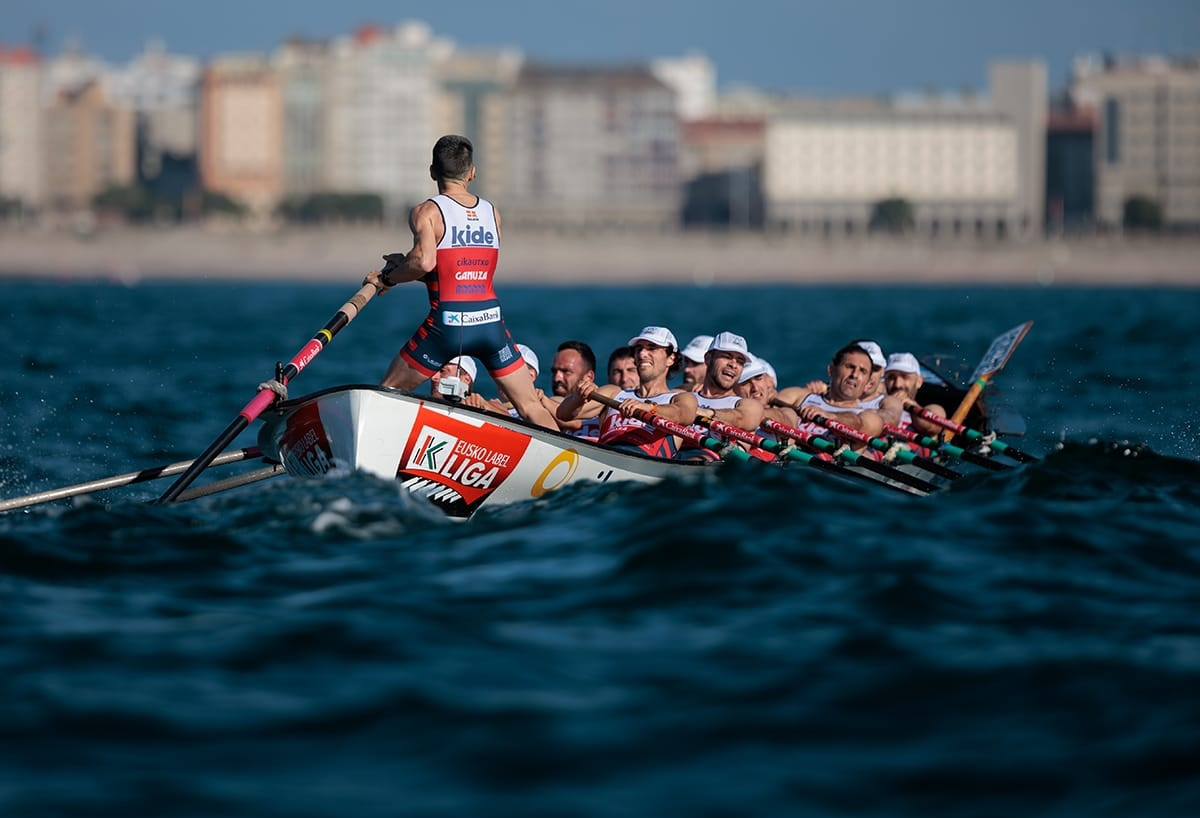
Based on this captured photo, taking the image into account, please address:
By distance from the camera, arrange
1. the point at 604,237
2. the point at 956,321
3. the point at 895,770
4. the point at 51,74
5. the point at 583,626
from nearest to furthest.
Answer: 1. the point at 895,770
2. the point at 583,626
3. the point at 956,321
4. the point at 604,237
5. the point at 51,74

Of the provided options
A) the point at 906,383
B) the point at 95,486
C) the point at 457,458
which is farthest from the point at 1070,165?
the point at 95,486

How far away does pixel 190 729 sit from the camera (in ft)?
20.8

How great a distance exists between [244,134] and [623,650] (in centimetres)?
14515

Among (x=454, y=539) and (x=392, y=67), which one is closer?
(x=454, y=539)

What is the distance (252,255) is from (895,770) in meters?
116

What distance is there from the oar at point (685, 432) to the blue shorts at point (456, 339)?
0.67 m

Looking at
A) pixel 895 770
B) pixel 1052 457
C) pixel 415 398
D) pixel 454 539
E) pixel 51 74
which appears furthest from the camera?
pixel 51 74

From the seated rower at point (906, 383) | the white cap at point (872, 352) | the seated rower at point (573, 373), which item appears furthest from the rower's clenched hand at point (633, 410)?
the seated rower at point (906, 383)

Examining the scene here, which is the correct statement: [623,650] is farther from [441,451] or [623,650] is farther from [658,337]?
[658,337]

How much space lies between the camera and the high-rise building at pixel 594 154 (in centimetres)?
14350

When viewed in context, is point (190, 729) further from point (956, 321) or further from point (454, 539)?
point (956, 321)

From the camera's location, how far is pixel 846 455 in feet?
39.9

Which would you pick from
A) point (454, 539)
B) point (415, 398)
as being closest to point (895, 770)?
point (454, 539)

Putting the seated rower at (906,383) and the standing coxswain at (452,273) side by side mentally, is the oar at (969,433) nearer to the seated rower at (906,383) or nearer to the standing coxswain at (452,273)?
the seated rower at (906,383)
